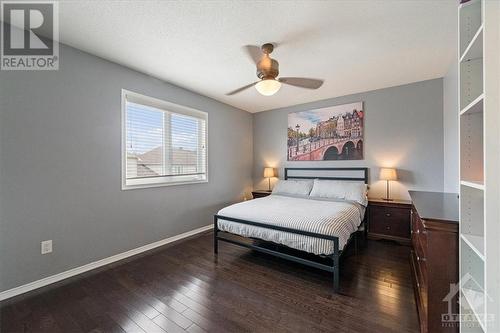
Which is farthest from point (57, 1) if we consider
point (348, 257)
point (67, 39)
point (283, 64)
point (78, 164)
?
point (348, 257)

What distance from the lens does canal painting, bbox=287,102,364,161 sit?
3953mm

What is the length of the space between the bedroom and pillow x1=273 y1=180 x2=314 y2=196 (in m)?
0.04

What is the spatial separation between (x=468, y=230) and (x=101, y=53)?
3.77 metres

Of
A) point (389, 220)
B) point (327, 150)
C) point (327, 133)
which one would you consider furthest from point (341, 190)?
point (327, 133)

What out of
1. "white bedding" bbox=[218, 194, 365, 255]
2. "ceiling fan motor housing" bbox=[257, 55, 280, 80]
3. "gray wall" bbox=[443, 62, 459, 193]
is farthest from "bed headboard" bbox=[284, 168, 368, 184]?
"ceiling fan motor housing" bbox=[257, 55, 280, 80]

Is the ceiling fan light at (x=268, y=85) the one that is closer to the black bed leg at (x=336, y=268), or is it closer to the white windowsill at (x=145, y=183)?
the black bed leg at (x=336, y=268)

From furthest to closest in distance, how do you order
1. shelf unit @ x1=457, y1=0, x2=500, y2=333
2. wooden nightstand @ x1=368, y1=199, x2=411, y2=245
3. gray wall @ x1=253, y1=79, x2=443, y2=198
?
1. gray wall @ x1=253, y1=79, x2=443, y2=198
2. wooden nightstand @ x1=368, y1=199, x2=411, y2=245
3. shelf unit @ x1=457, y1=0, x2=500, y2=333

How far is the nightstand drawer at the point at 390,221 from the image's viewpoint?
10.6 ft

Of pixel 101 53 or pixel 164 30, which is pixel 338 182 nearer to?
pixel 164 30

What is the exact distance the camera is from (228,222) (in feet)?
9.36

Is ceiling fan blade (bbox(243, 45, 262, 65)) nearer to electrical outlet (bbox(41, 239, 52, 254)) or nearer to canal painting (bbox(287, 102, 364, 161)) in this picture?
canal painting (bbox(287, 102, 364, 161))

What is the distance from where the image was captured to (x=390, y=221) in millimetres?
3322

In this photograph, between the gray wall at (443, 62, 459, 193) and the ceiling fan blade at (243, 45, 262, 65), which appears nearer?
the ceiling fan blade at (243, 45, 262, 65)

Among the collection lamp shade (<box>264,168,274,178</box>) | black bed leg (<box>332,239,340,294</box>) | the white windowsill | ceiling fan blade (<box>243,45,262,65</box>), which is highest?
ceiling fan blade (<box>243,45,262,65</box>)
